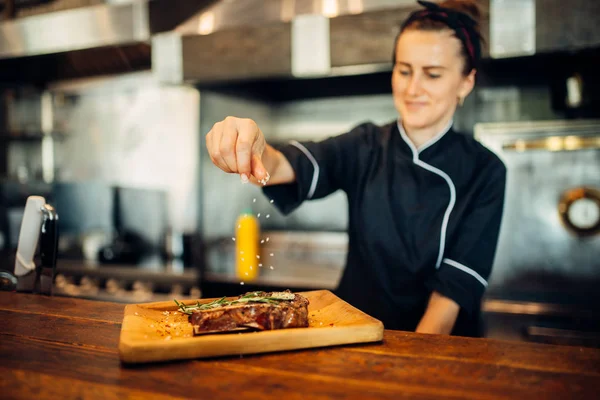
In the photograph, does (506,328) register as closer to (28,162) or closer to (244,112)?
(244,112)

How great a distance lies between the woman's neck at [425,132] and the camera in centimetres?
178

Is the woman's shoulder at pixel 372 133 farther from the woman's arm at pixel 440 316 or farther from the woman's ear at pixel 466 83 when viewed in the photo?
the woman's arm at pixel 440 316

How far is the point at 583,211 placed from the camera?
105 inches

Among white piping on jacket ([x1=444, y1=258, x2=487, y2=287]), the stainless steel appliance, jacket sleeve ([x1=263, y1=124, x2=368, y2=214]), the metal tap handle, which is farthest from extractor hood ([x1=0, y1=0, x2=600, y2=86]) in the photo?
the metal tap handle

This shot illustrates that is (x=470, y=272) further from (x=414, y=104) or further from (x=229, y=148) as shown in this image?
(x=229, y=148)

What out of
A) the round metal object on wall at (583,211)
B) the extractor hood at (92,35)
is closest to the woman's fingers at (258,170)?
the extractor hood at (92,35)

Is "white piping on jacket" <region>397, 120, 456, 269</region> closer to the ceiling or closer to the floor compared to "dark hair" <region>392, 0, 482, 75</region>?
closer to the floor

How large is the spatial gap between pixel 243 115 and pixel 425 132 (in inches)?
65.0

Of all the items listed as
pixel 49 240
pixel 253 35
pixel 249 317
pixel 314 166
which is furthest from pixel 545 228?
pixel 49 240

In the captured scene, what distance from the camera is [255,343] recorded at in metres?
0.98

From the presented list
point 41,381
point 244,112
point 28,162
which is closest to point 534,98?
point 244,112

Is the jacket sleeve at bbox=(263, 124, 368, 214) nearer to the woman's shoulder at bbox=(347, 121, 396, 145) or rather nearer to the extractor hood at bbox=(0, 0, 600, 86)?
the woman's shoulder at bbox=(347, 121, 396, 145)

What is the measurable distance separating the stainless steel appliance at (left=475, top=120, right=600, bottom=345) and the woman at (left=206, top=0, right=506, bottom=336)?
99cm

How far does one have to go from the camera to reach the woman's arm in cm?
153
